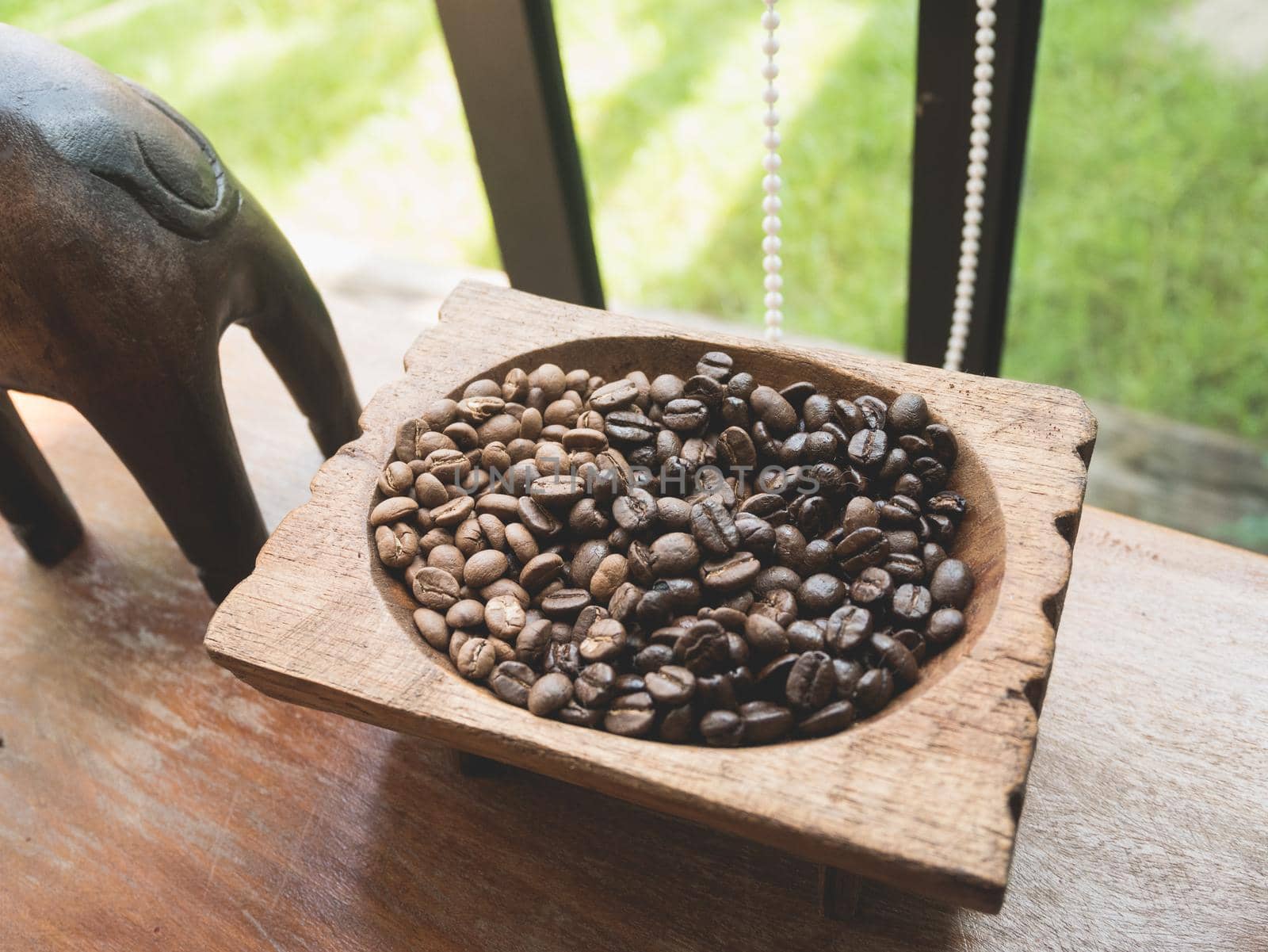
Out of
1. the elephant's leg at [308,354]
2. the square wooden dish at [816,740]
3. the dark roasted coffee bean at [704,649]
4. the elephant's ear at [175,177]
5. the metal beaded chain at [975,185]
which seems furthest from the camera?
the metal beaded chain at [975,185]

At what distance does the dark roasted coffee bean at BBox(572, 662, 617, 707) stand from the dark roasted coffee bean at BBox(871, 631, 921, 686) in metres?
0.20

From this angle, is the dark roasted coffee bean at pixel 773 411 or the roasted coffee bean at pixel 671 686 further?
the dark roasted coffee bean at pixel 773 411

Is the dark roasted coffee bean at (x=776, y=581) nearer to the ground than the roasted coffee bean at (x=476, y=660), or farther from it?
Answer: farther from it

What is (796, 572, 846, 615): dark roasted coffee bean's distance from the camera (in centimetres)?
79

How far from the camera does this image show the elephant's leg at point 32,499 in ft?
3.55

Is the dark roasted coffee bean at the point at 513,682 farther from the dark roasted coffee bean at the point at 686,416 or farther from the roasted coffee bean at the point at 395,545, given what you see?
the dark roasted coffee bean at the point at 686,416

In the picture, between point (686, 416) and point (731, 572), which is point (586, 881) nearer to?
point (731, 572)

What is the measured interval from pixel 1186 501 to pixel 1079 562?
957 mm

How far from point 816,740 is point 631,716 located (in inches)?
5.1

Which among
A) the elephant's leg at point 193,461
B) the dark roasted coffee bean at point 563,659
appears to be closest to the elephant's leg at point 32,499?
the elephant's leg at point 193,461

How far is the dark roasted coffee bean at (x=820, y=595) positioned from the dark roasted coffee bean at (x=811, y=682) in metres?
0.06

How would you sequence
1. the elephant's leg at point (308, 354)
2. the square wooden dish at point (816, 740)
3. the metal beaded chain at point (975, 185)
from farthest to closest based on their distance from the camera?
the metal beaded chain at point (975, 185), the elephant's leg at point (308, 354), the square wooden dish at point (816, 740)

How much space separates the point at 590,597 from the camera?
82 cm

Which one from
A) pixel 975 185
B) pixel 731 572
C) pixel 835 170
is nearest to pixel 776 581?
pixel 731 572
